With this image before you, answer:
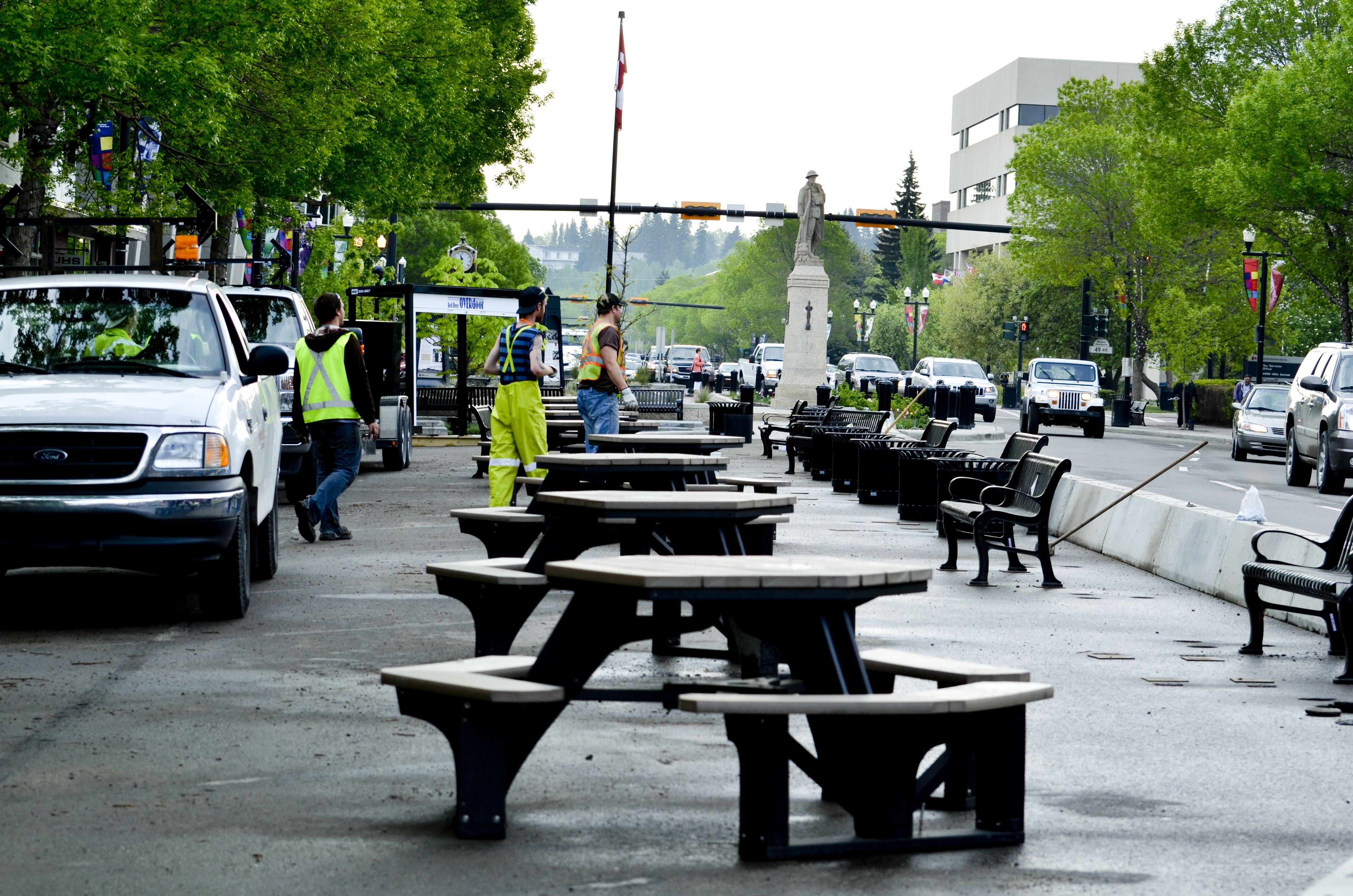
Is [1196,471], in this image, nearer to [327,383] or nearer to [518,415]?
[518,415]

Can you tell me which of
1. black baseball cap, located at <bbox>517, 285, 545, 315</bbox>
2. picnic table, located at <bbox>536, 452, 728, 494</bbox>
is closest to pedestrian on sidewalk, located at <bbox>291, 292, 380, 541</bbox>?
black baseball cap, located at <bbox>517, 285, 545, 315</bbox>

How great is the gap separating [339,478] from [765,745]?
31.6ft

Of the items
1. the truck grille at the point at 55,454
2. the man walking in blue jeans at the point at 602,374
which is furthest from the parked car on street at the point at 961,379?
the truck grille at the point at 55,454

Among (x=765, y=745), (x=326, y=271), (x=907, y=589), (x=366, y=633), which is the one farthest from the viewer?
(x=326, y=271)

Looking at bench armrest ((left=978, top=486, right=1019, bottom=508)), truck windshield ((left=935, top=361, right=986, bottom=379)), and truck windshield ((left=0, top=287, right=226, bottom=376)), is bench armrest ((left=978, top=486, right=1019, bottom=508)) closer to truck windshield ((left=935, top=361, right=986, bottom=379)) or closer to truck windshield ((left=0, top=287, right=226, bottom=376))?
truck windshield ((left=0, top=287, right=226, bottom=376))

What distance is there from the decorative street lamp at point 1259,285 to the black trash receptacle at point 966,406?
922 cm

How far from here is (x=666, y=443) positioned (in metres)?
13.5

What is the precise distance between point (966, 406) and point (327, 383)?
97.5 feet

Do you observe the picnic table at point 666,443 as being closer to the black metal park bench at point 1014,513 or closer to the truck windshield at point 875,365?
the black metal park bench at point 1014,513

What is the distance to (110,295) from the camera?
10.9 meters

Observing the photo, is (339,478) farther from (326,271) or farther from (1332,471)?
(326,271)

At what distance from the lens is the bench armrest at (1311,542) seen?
938 centimetres

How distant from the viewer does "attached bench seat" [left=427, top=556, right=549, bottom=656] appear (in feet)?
24.6

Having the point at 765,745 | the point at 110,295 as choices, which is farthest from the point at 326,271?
the point at 765,745
